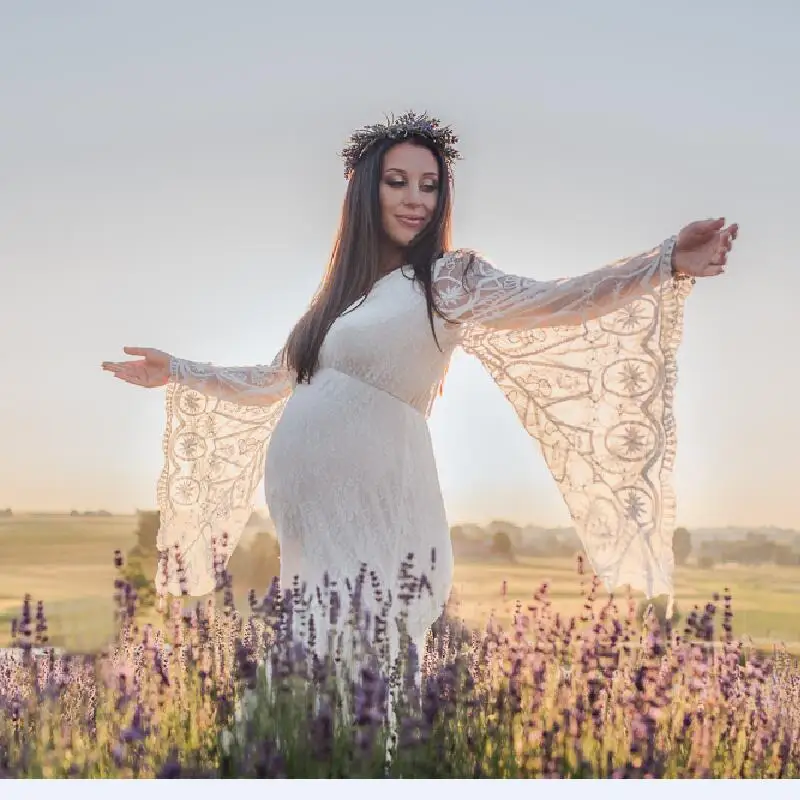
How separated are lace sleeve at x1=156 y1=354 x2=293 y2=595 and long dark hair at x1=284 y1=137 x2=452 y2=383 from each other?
1.59 ft

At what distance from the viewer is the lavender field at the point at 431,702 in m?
2.21

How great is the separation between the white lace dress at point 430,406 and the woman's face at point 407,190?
130 millimetres

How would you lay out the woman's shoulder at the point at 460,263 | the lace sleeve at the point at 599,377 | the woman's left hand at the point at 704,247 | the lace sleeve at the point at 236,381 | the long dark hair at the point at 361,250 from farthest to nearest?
the lace sleeve at the point at 236,381 < the long dark hair at the point at 361,250 < the woman's shoulder at the point at 460,263 < the lace sleeve at the point at 599,377 < the woman's left hand at the point at 704,247

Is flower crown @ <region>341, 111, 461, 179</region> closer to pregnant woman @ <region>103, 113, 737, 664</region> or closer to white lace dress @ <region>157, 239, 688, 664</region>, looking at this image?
pregnant woman @ <region>103, 113, 737, 664</region>

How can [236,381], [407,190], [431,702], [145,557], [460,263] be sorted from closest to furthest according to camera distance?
[431,702] < [460,263] < [407,190] < [236,381] < [145,557]

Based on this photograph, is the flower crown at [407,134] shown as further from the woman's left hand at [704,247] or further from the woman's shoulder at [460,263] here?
the woman's left hand at [704,247]

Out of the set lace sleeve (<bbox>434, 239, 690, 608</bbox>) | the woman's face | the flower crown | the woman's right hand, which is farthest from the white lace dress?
the woman's right hand

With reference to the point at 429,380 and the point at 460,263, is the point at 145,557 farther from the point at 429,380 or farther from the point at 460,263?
the point at 460,263

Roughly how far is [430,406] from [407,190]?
0.50 m

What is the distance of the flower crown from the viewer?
2.68 metres

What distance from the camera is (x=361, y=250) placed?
267 centimetres

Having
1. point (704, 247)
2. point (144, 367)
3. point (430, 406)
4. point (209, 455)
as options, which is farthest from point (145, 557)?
point (704, 247)

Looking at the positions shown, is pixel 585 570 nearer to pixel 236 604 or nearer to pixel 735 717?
pixel 735 717

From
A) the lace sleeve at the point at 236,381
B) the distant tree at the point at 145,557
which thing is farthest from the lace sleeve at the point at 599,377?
the distant tree at the point at 145,557
